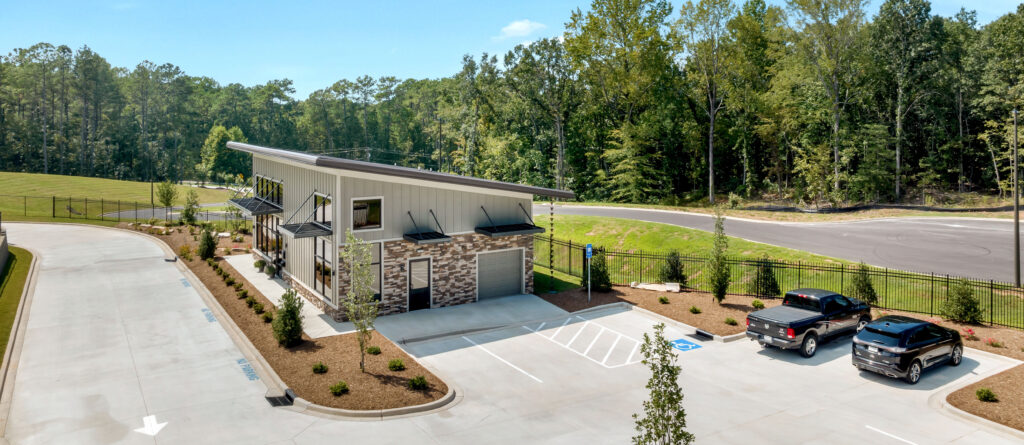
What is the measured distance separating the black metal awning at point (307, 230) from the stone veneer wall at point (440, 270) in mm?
1621

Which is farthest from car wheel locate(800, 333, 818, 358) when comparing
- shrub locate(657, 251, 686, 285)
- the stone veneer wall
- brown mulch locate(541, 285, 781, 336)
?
the stone veneer wall

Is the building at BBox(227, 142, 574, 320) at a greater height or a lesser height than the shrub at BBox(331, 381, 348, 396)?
greater

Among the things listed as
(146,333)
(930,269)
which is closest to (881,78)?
(930,269)

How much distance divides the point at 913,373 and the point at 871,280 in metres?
9.97

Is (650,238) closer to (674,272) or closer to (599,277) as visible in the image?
(674,272)

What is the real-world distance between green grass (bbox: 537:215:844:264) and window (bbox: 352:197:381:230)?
18.5 metres

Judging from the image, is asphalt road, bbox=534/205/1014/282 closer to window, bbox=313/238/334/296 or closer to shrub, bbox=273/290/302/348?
window, bbox=313/238/334/296

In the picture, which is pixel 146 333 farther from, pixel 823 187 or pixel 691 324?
pixel 823 187

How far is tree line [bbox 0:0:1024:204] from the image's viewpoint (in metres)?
50.6

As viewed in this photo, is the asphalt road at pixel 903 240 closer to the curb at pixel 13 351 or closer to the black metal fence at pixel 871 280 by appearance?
the black metal fence at pixel 871 280

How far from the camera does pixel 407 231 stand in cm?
2327

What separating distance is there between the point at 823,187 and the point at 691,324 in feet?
122

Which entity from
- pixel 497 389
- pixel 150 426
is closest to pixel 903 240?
pixel 497 389

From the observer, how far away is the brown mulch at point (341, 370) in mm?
15008
